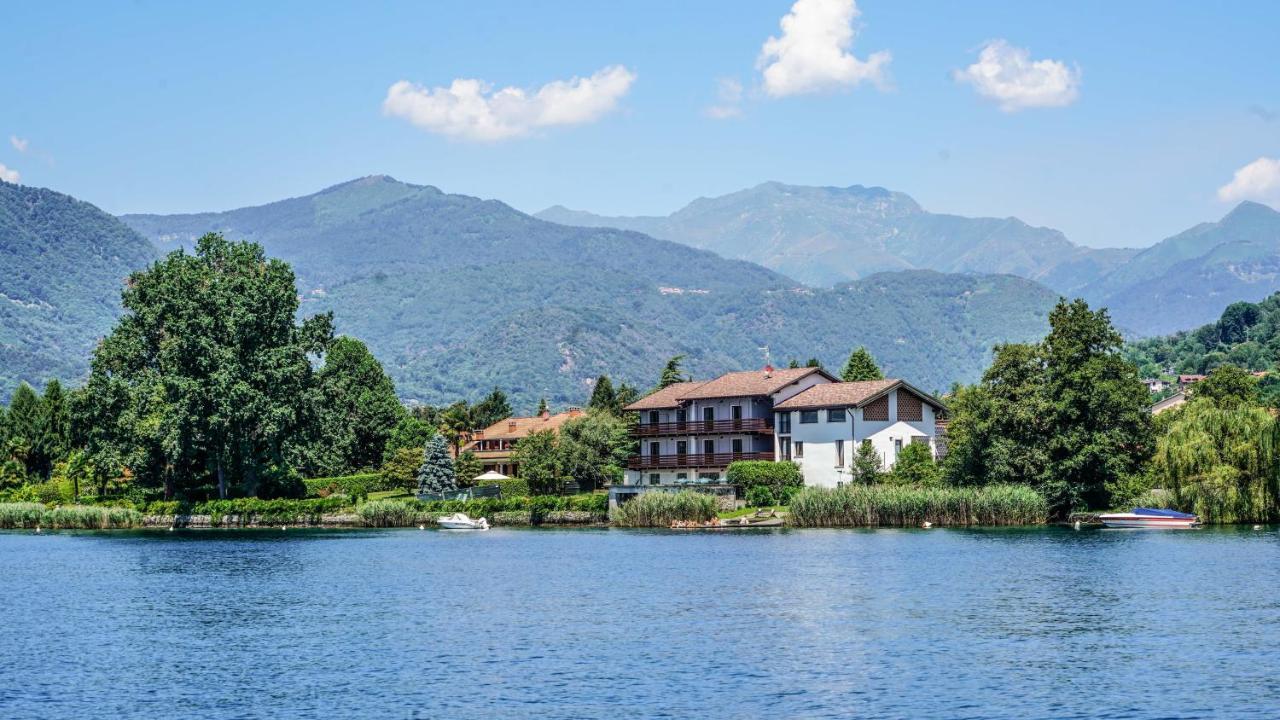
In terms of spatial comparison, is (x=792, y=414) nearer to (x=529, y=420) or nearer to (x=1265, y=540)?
(x=1265, y=540)

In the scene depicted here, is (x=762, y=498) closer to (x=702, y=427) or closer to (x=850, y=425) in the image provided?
(x=850, y=425)

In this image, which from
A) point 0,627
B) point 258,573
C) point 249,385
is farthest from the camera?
point 249,385

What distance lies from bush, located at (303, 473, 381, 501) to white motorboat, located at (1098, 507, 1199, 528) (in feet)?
195

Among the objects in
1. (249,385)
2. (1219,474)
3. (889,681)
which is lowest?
(889,681)

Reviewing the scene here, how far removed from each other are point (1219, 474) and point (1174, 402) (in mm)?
74447

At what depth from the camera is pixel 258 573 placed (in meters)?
62.8

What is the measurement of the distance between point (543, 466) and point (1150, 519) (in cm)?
4487

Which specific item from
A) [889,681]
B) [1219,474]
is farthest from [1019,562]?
[889,681]

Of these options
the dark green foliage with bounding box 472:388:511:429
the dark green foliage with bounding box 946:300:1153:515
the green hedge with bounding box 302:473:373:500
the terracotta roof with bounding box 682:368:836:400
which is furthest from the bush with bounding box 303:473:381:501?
the dark green foliage with bounding box 946:300:1153:515

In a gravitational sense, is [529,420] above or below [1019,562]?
above

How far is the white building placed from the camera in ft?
312

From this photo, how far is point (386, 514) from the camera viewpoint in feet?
329

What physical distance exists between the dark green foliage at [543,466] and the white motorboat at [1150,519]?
41.7 metres

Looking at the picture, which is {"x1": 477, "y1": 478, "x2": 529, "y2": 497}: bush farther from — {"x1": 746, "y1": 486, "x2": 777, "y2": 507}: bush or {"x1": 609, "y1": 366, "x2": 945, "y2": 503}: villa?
{"x1": 746, "y1": 486, "x2": 777, "y2": 507}: bush
